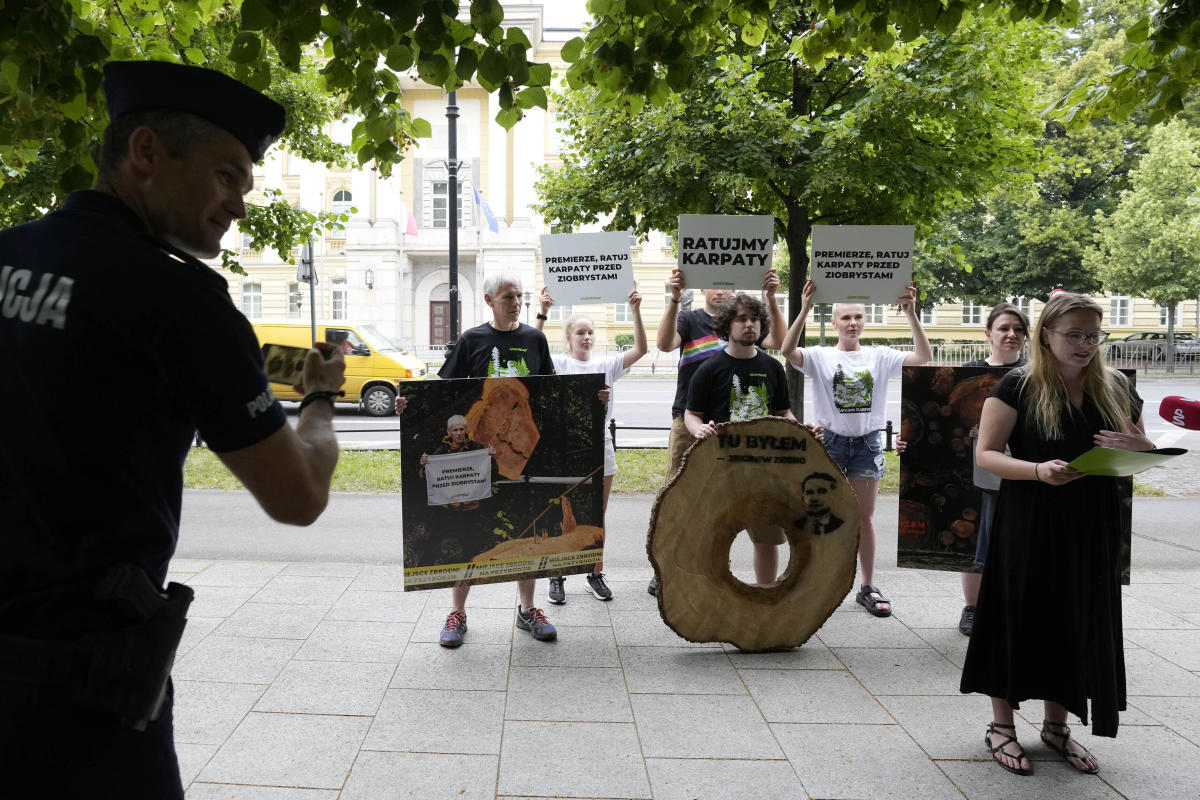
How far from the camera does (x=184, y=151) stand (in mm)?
1726

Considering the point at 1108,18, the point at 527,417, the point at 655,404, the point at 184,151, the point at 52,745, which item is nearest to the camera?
the point at 52,745

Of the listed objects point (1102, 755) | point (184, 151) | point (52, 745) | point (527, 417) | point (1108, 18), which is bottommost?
point (1102, 755)

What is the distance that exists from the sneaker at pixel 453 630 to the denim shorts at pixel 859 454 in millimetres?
2600

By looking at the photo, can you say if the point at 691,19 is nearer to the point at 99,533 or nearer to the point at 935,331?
the point at 99,533

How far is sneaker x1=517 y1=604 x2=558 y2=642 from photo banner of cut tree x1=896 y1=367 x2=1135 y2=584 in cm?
226

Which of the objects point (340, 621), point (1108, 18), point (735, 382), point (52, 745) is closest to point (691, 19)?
point (735, 382)

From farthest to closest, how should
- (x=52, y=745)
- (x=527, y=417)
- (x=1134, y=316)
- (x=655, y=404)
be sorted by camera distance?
(x=1134, y=316) → (x=655, y=404) → (x=527, y=417) → (x=52, y=745)

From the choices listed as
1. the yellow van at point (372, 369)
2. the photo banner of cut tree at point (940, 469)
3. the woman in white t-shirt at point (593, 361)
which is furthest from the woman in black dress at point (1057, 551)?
the yellow van at point (372, 369)

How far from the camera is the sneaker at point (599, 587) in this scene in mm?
5977

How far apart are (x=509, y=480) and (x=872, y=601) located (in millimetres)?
2513

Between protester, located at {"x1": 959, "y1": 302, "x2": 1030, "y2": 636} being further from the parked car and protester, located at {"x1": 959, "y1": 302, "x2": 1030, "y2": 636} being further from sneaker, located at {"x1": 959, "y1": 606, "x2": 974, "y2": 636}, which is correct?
the parked car

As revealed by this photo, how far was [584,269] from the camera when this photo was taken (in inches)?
254

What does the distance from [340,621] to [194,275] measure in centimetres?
424

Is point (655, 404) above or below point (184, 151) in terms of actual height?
below
